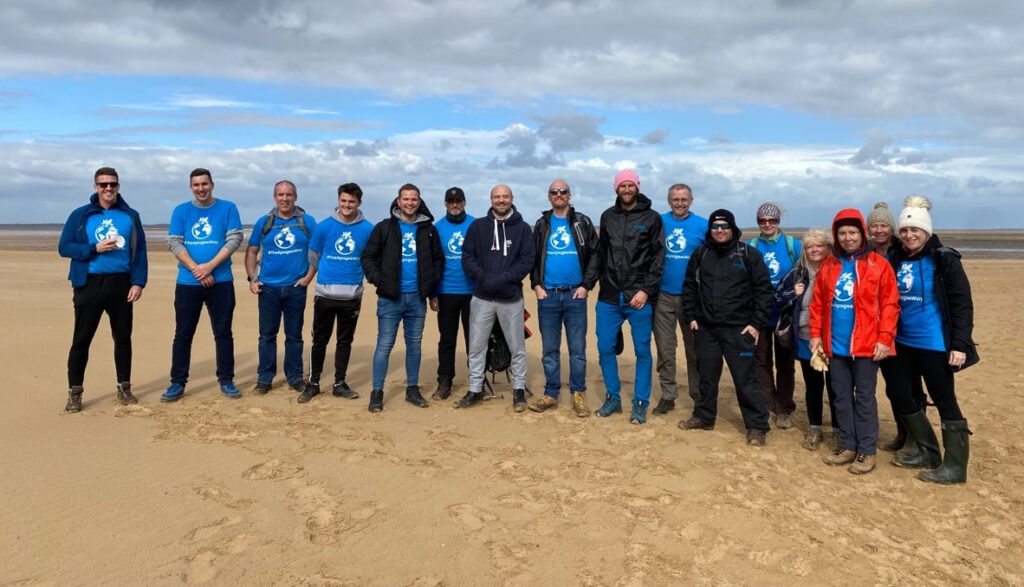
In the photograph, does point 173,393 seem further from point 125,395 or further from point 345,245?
point 345,245

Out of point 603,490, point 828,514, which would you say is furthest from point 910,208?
point 603,490

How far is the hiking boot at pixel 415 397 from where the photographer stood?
6797 mm

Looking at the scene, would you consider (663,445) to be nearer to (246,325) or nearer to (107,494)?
(107,494)

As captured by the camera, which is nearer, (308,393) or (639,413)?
(639,413)

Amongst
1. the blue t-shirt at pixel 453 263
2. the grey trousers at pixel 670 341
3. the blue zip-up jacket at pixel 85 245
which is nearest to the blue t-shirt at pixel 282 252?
the blue zip-up jacket at pixel 85 245

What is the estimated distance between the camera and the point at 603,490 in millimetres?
4711

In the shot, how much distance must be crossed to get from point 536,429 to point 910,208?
3.46 metres

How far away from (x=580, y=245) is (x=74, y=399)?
494 cm

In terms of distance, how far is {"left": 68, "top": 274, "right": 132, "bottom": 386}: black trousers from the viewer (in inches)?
241

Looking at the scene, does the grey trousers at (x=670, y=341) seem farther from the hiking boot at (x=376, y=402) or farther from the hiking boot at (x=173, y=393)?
the hiking boot at (x=173, y=393)

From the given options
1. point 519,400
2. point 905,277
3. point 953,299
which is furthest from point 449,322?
point 953,299

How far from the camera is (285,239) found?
6812 millimetres

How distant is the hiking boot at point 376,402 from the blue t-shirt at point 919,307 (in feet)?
14.8

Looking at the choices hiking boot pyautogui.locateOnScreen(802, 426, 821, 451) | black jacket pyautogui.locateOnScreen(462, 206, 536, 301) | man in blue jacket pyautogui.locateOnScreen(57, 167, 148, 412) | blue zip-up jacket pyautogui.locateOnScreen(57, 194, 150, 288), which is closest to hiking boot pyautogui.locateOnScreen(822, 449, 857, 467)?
hiking boot pyautogui.locateOnScreen(802, 426, 821, 451)
